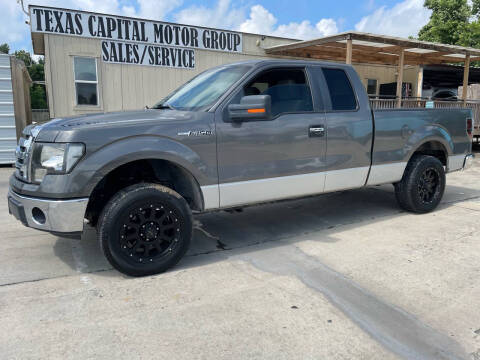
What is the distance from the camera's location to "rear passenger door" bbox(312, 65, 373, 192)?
14.6ft

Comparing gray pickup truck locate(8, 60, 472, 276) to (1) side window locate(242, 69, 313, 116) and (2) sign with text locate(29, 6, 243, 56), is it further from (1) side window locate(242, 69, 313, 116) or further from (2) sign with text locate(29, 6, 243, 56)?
(2) sign with text locate(29, 6, 243, 56)

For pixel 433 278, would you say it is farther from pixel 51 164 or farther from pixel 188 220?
pixel 51 164

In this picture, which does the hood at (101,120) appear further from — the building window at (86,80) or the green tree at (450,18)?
the green tree at (450,18)

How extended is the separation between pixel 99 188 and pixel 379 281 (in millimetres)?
2662

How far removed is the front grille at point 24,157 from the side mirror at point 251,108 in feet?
5.81

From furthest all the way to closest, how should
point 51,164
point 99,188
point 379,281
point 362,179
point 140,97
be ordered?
point 140,97 < point 362,179 < point 99,188 < point 379,281 < point 51,164

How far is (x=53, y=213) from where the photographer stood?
312 centimetres

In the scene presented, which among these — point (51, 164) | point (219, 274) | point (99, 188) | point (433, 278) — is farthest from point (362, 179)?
point (51, 164)

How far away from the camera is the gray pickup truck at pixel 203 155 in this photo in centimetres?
319

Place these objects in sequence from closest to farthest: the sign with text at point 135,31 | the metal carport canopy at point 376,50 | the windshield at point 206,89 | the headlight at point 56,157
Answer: the headlight at point 56,157, the windshield at point 206,89, the sign with text at point 135,31, the metal carport canopy at point 376,50

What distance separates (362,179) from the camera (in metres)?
4.84

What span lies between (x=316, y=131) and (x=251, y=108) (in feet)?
3.31

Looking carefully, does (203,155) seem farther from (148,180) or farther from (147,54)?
(147,54)

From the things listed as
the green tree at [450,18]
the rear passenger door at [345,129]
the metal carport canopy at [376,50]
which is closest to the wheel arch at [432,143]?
the rear passenger door at [345,129]
